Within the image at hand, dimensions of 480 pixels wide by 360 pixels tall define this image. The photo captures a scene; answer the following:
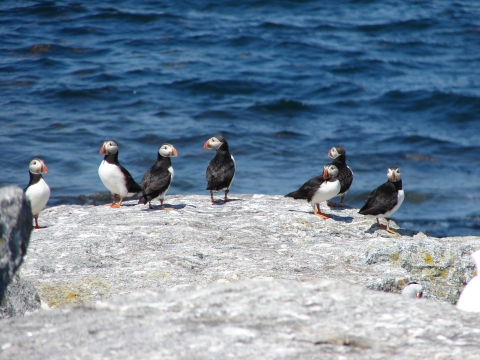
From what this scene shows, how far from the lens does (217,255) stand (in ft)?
21.2

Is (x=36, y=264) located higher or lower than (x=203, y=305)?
lower

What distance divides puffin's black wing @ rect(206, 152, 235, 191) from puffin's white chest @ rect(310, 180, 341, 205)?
1531 mm

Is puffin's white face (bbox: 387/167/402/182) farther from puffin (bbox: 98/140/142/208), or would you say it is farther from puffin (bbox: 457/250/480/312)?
puffin (bbox: 457/250/480/312)

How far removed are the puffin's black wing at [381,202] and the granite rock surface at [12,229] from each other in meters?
5.54

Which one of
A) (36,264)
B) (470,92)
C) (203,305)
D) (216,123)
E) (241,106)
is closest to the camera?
(203,305)

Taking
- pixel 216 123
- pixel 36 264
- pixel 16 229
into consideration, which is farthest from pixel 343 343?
pixel 216 123

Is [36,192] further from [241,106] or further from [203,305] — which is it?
[241,106]

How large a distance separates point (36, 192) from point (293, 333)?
5531 millimetres

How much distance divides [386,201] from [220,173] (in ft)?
8.78

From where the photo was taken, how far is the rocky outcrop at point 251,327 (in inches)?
120

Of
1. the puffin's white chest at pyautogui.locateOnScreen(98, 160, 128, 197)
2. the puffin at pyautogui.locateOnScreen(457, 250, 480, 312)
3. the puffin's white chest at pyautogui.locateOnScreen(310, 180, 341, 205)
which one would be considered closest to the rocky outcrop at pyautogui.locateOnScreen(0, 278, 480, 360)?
the puffin at pyautogui.locateOnScreen(457, 250, 480, 312)

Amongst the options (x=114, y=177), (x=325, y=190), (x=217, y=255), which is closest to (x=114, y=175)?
(x=114, y=177)

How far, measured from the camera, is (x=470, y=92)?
20.5m

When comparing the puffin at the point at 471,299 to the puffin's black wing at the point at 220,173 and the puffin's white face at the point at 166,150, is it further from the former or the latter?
the puffin's white face at the point at 166,150
